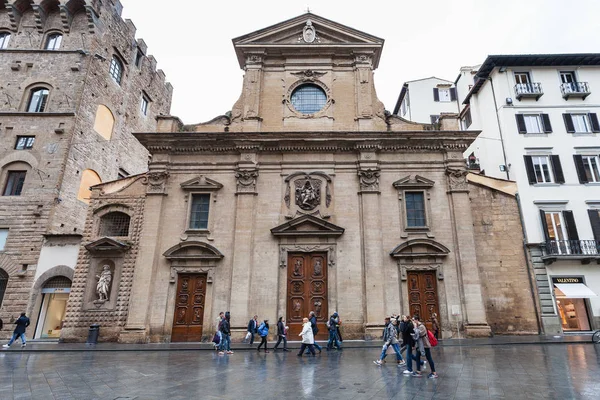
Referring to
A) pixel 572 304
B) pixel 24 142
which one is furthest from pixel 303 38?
pixel 572 304

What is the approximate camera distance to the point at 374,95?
20766mm

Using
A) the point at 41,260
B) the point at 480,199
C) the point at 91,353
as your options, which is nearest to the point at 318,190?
the point at 480,199

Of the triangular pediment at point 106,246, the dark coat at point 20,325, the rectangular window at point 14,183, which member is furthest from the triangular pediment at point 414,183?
the rectangular window at point 14,183

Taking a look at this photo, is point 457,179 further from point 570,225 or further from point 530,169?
point 570,225

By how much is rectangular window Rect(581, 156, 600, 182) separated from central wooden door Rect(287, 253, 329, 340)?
53.3 feet

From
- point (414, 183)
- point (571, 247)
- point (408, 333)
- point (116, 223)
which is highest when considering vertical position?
point (414, 183)

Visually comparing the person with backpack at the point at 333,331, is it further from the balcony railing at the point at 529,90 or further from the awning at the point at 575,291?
the balcony railing at the point at 529,90

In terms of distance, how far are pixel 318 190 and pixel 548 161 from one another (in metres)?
14.0

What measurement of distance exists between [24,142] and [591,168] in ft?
111

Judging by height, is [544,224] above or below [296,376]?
above

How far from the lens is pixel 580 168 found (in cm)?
2066

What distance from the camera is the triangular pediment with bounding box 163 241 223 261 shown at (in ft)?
57.3

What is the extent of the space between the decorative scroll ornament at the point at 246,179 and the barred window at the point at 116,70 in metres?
15.0

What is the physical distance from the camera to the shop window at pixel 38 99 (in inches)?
898
